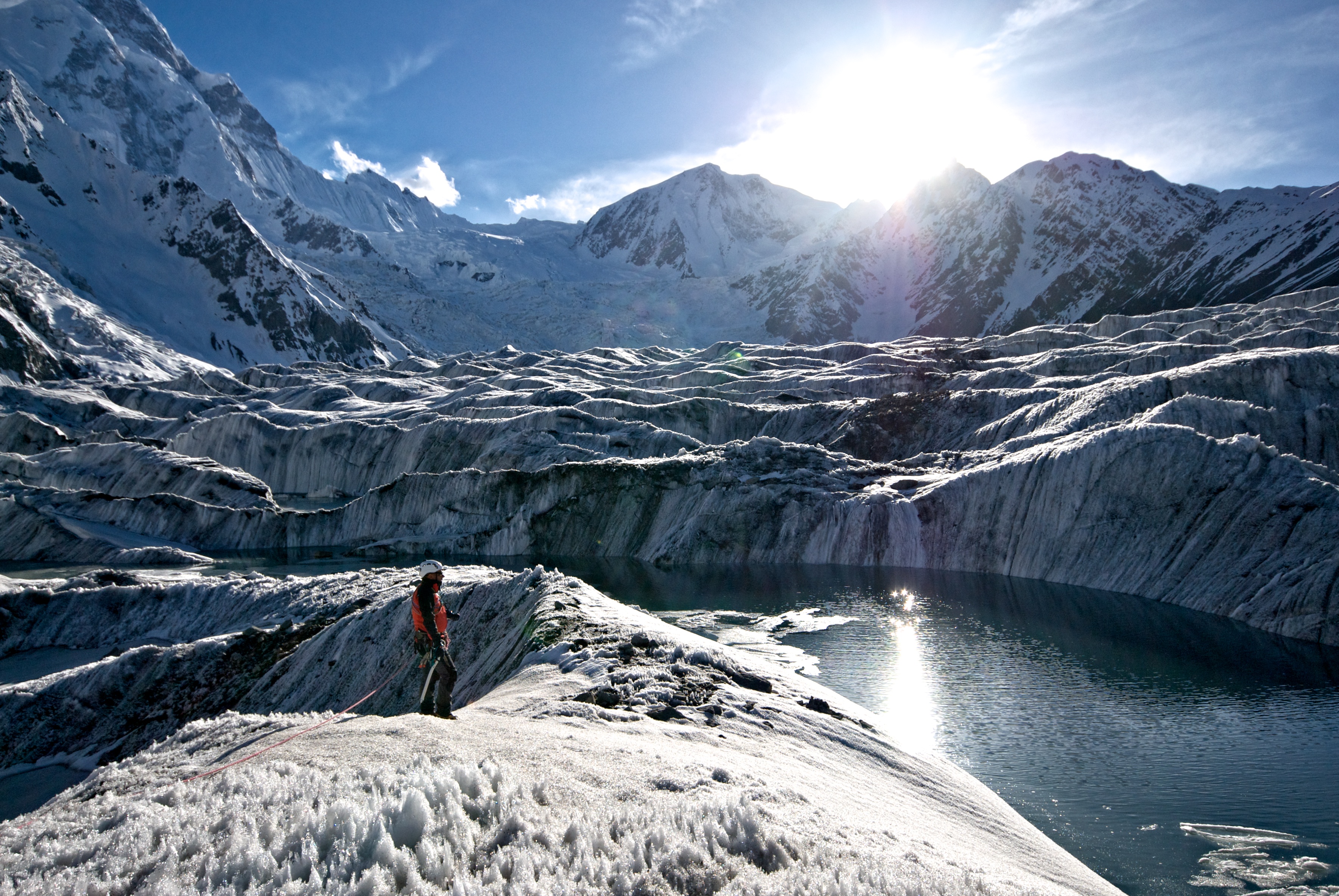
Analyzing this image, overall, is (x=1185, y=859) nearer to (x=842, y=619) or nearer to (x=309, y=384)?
(x=842, y=619)

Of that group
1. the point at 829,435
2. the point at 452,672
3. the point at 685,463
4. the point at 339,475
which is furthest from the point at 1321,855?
the point at 339,475

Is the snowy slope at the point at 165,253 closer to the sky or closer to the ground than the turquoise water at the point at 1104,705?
closer to the sky

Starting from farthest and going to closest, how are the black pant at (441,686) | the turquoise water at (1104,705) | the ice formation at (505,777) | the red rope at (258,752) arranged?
the turquoise water at (1104,705) → the black pant at (441,686) → the red rope at (258,752) → the ice formation at (505,777)

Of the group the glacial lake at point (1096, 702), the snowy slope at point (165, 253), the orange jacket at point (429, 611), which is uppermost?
the snowy slope at point (165, 253)

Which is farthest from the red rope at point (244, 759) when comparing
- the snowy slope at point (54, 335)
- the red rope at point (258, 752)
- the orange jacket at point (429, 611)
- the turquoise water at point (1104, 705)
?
the snowy slope at point (54, 335)

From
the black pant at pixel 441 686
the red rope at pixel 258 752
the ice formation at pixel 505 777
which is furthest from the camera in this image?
the black pant at pixel 441 686

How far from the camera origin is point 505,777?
6242mm

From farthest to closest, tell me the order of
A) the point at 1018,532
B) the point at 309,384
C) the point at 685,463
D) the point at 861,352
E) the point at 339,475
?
the point at 861,352 → the point at 309,384 → the point at 339,475 → the point at 685,463 → the point at 1018,532

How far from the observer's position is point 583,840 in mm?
5523

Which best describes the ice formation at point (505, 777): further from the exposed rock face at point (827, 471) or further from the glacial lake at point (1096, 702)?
the exposed rock face at point (827, 471)

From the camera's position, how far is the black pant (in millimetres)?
10586

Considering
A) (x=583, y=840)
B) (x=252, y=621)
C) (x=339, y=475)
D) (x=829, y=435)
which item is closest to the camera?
(x=583, y=840)

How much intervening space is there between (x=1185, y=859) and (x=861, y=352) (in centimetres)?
9278

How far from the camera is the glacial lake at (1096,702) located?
1170 cm
